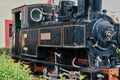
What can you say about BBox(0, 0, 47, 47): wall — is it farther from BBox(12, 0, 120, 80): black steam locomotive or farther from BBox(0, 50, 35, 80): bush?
BBox(0, 50, 35, 80): bush

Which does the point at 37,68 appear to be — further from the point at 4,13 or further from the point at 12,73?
the point at 4,13

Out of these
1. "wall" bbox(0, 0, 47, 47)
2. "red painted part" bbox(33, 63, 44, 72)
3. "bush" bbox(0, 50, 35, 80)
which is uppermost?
"wall" bbox(0, 0, 47, 47)

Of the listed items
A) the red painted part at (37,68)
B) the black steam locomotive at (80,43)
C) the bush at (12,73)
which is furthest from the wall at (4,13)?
the bush at (12,73)

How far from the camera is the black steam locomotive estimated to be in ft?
24.6

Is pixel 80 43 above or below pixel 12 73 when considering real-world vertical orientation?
above

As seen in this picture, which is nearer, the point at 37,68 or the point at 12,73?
the point at 12,73

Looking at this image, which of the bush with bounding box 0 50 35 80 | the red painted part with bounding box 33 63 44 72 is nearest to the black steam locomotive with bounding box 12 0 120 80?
the red painted part with bounding box 33 63 44 72

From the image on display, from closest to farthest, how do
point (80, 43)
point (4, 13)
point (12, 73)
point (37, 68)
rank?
point (12, 73), point (80, 43), point (37, 68), point (4, 13)

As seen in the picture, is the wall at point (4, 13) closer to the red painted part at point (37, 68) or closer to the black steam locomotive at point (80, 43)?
the red painted part at point (37, 68)

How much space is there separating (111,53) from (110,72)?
44.1 inches

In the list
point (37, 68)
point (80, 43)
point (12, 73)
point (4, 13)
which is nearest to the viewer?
point (12, 73)

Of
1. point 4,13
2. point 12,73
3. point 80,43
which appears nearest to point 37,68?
point 80,43

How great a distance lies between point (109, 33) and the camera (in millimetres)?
7773

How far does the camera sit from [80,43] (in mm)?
7594
